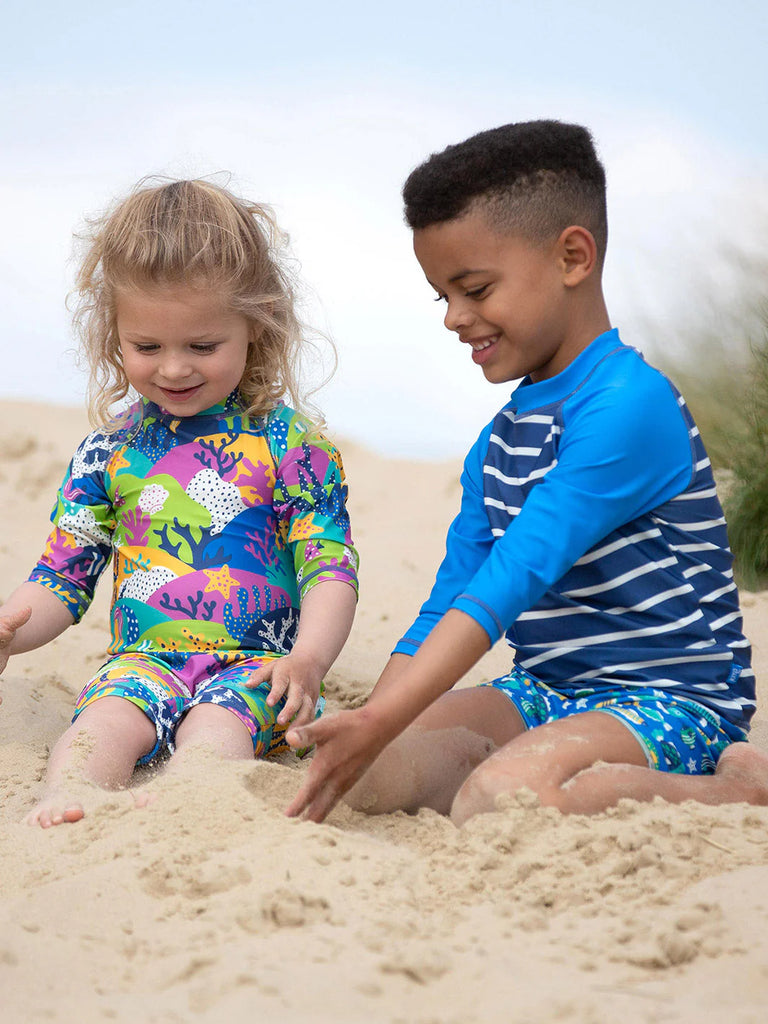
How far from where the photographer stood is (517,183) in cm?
219

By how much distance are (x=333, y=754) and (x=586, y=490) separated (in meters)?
0.65

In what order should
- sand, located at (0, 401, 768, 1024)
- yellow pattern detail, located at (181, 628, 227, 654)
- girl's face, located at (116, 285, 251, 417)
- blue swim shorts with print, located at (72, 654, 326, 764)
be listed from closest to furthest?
sand, located at (0, 401, 768, 1024)
blue swim shorts with print, located at (72, 654, 326, 764)
girl's face, located at (116, 285, 251, 417)
yellow pattern detail, located at (181, 628, 227, 654)

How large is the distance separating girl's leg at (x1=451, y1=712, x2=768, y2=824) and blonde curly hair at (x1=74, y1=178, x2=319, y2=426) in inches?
45.7

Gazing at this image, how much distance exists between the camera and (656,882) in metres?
1.58

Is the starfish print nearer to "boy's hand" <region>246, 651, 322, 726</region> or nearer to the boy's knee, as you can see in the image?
"boy's hand" <region>246, 651, 322, 726</region>

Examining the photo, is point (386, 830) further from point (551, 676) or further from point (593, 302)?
point (593, 302)

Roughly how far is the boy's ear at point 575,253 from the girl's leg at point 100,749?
1.26 meters

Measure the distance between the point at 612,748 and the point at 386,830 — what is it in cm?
42

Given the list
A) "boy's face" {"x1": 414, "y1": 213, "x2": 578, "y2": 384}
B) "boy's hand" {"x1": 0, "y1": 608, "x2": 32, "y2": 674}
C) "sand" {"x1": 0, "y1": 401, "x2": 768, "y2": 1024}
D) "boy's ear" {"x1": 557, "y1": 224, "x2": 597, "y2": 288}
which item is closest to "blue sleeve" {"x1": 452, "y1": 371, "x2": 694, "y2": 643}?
"boy's face" {"x1": 414, "y1": 213, "x2": 578, "y2": 384}

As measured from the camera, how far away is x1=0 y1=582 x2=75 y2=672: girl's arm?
2.52 m

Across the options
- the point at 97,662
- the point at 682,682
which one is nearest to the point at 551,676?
the point at 682,682

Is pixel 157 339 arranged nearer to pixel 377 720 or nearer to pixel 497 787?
pixel 377 720

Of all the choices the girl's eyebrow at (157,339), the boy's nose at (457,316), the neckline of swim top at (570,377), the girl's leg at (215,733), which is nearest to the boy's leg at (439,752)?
the girl's leg at (215,733)

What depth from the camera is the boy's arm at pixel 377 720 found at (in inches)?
70.7
